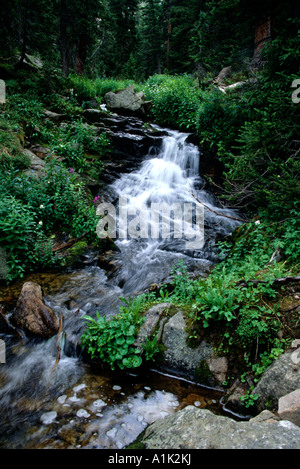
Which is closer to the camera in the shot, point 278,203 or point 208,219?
point 278,203

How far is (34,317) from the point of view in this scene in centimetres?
434

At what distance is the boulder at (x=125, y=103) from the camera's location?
14.4 m

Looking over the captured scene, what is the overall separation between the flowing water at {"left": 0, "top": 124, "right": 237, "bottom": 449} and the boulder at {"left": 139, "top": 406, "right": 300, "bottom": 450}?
731mm

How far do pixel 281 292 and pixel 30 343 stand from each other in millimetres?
4061

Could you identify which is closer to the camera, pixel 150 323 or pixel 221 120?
pixel 150 323

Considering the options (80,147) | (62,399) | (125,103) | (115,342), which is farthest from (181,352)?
(125,103)

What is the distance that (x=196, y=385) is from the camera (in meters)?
3.45

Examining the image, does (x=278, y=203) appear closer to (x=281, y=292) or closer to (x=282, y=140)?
(x=282, y=140)

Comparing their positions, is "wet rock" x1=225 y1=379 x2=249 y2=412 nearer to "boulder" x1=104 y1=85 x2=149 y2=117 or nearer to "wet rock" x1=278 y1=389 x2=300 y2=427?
"wet rock" x1=278 y1=389 x2=300 y2=427

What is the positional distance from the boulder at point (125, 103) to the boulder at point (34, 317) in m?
12.8

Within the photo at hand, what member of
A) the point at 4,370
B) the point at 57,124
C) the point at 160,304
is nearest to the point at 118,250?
the point at 160,304

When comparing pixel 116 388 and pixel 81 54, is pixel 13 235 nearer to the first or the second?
pixel 116 388

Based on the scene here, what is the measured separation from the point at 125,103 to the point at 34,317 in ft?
44.4
